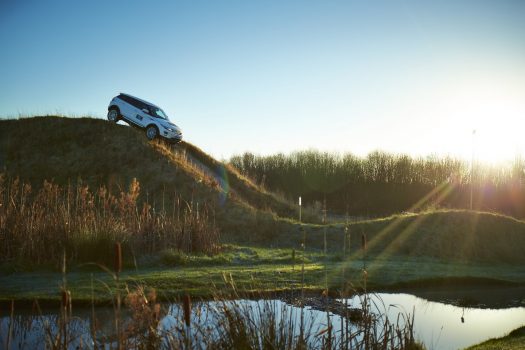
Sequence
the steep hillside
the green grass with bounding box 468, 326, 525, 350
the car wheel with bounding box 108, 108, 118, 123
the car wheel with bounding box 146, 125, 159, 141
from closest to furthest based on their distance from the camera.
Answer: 1. the green grass with bounding box 468, 326, 525, 350
2. the steep hillside
3. the car wheel with bounding box 146, 125, 159, 141
4. the car wheel with bounding box 108, 108, 118, 123

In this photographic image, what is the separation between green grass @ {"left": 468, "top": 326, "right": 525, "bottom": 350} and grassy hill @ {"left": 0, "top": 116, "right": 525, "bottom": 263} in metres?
8.12

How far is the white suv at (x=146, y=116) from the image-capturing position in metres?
29.1

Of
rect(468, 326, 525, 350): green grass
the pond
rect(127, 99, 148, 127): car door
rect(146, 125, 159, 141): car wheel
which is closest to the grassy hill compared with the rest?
rect(146, 125, 159, 141): car wheel

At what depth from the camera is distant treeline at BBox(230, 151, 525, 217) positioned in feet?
123

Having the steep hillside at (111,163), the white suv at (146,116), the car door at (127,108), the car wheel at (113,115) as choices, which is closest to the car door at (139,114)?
the white suv at (146,116)

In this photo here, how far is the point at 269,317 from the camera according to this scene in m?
4.65

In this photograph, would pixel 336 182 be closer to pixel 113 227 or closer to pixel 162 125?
pixel 162 125

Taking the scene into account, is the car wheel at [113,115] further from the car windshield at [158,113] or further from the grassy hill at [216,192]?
the car windshield at [158,113]

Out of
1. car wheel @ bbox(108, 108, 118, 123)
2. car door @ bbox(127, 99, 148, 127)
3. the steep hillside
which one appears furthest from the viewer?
car wheel @ bbox(108, 108, 118, 123)

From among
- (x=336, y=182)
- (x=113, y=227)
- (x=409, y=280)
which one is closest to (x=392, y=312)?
(x=409, y=280)

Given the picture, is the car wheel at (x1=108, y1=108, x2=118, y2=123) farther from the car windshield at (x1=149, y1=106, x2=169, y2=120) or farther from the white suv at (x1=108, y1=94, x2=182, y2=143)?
the car windshield at (x1=149, y1=106, x2=169, y2=120)

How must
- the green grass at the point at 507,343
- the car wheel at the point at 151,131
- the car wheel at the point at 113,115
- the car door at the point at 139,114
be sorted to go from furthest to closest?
the car wheel at the point at 113,115, the car wheel at the point at 151,131, the car door at the point at 139,114, the green grass at the point at 507,343

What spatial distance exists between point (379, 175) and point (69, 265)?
108 feet

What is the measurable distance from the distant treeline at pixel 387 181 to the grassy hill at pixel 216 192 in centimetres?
920
